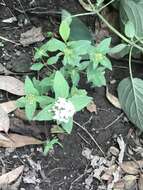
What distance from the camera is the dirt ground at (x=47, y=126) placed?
2.15 meters

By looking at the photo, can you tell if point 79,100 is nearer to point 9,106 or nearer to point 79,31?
point 9,106

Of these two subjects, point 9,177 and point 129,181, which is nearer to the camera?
point 9,177

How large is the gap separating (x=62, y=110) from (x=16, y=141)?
1.08ft

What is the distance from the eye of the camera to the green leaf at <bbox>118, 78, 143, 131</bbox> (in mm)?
2331

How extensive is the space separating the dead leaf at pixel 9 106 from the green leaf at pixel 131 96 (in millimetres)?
477

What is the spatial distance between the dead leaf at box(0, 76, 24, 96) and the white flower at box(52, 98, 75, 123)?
0.35 metres

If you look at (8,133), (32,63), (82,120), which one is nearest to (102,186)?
(82,120)

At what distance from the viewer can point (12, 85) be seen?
2.26 meters

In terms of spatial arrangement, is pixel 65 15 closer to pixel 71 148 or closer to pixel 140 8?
pixel 140 8

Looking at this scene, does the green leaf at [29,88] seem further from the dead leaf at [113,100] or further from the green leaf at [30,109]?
the dead leaf at [113,100]

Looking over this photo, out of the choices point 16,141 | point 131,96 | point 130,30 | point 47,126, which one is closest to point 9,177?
point 16,141

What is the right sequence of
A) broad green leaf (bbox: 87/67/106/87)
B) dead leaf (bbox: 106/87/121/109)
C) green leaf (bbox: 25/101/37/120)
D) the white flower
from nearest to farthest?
the white flower → green leaf (bbox: 25/101/37/120) → broad green leaf (bbox: 87/67/106/87) → dead leaf (bbox: 106/87/121/109)

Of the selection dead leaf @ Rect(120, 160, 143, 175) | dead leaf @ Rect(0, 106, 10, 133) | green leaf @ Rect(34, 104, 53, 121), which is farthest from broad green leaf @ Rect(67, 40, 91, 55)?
dead leaf @ Rect(120, 160, 143, 175)

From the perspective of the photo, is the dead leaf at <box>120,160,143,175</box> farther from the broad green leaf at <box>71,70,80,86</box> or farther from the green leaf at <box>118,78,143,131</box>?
the broad green leaf at <box>71,70,80,86</box>
